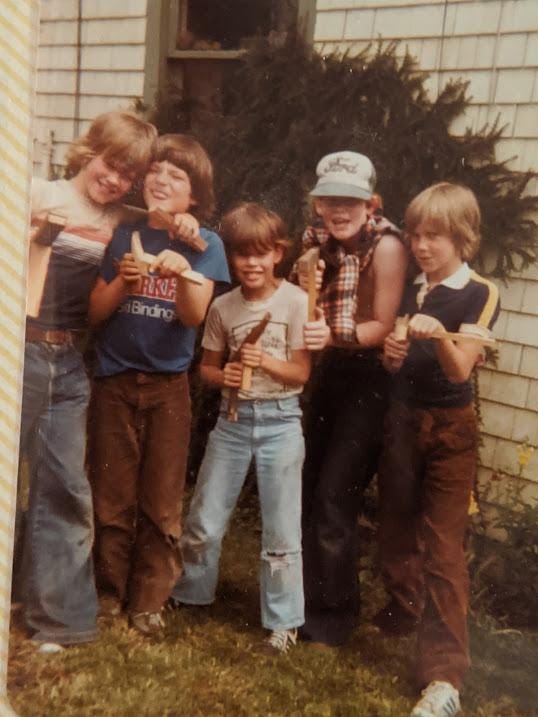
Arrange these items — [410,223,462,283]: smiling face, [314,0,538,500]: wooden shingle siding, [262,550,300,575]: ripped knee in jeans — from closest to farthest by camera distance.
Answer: [314,0,538,500]: wooden shingle siding → [410,223,462,283]: smiling face → [262,550,300,575]: ripped knee in jeans

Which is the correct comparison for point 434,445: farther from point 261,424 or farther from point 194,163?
point 194,163

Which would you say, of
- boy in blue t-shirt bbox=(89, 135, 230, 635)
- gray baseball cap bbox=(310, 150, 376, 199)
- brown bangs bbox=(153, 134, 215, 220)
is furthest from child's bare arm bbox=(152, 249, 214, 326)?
gray baseball cap bbox=(310, 150, 376, 199)

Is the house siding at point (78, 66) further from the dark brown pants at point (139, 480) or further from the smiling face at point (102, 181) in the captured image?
the dark brown pants at point (139, 480)

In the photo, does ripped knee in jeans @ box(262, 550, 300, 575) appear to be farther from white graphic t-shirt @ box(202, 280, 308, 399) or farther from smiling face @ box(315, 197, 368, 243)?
smiling face @ box(315, 197, 368, 243)

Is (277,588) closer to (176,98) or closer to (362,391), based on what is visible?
(362,391)

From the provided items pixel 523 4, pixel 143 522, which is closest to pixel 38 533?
pixel 143 522

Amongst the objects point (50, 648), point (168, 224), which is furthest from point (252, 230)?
point (50, 648)
